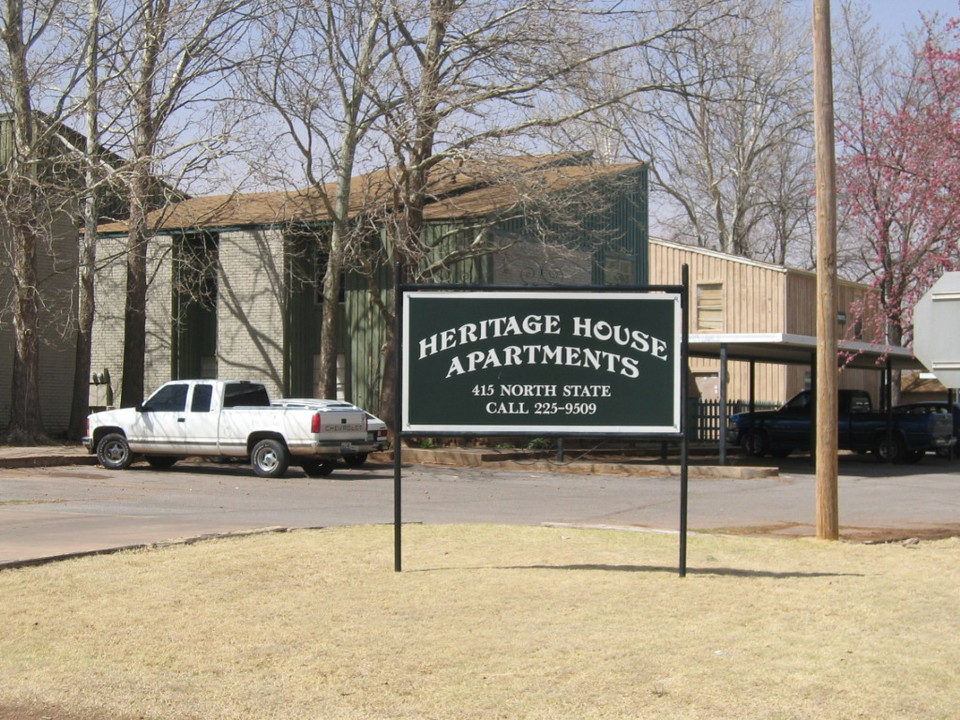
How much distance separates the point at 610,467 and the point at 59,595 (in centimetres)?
1635

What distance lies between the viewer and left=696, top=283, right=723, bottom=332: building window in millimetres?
39500

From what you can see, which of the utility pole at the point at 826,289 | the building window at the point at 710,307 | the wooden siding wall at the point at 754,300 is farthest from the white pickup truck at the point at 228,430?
the building window at the point at 710,307

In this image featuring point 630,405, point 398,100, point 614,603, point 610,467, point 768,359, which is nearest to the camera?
point 614,603

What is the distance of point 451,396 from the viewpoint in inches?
397

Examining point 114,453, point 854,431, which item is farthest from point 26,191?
point 854,431

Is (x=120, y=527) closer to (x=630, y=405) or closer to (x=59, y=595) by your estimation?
(x=59, y=595)

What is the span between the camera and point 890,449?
2897cm

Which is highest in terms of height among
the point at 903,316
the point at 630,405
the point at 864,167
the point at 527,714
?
the point at 864,167

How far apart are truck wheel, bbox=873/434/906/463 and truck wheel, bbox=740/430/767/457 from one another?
3052mm

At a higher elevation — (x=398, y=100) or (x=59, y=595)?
(x=398, y=100)

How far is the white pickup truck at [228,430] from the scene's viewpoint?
21.0m

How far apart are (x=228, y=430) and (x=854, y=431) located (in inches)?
669

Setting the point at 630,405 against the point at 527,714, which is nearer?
the point at 527,714

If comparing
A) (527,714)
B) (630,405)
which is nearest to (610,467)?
(630,405)
